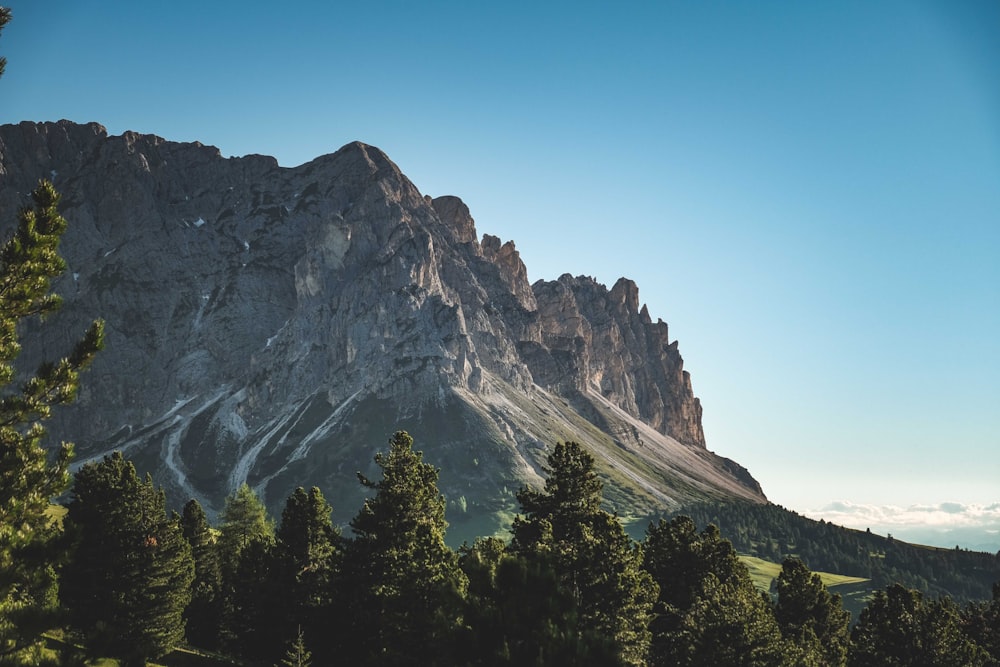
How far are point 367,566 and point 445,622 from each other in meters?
17.4

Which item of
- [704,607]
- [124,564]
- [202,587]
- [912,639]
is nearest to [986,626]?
[912,639]

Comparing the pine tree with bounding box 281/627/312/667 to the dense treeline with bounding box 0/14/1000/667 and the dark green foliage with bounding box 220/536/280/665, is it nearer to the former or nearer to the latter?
the dense treeline with bounding box 0/14/1000/667

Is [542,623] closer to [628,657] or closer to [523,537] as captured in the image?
[628,657]

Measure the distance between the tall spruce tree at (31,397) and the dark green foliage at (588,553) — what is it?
1970 cm

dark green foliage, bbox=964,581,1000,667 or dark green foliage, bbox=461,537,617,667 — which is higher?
dark green foliage, bbox=461,537,617,667

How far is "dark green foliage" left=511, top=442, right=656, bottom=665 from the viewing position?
35.0 metres

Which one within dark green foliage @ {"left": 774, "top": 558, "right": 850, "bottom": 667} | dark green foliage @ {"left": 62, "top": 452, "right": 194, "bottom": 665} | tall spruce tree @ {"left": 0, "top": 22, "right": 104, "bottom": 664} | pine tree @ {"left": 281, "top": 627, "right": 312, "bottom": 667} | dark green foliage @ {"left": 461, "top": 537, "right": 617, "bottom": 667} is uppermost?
tall spruce tree @ {"left": 0, "top": 22, "right": 104, "bottom": 664}

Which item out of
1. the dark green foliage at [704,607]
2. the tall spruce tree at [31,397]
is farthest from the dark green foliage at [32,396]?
the dark green foliage at [704,607]

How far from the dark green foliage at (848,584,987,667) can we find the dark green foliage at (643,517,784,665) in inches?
434

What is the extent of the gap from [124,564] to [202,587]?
2750cm

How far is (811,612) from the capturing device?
185 feet

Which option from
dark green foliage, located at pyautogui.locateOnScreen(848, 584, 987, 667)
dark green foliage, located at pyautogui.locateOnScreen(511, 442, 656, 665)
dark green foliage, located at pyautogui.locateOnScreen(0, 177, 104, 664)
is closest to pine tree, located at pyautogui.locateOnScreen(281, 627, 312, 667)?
dark green foliage, located at pyautogui.locateOnScreen(511, 442, 656, 665)

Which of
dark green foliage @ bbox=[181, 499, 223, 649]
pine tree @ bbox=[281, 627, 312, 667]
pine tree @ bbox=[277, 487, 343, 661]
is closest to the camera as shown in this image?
pine tree @ bbox=[281, 627, 312, 667]

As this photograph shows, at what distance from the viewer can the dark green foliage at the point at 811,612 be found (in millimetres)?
53750
